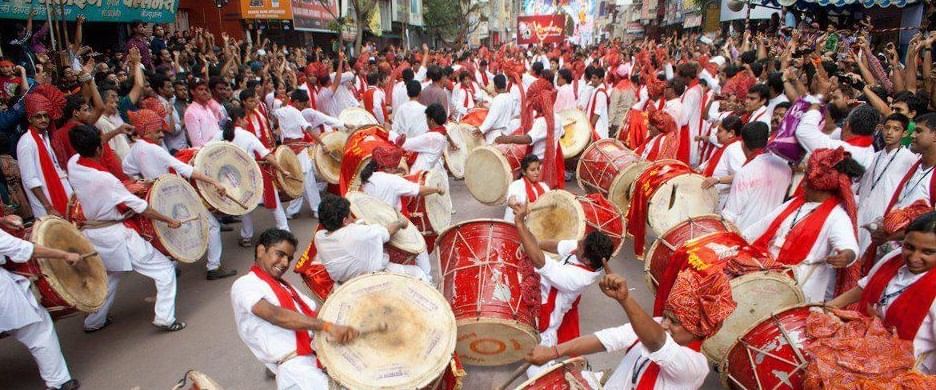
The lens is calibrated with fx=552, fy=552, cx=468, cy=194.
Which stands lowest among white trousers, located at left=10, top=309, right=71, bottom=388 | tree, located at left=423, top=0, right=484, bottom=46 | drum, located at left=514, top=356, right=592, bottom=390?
white trousers, located at left=10, top=309, right=71, bottom=388

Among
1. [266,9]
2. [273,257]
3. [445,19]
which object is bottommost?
[273,257]

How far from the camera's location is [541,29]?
32.1 metres

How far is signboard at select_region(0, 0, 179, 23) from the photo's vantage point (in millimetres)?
9336

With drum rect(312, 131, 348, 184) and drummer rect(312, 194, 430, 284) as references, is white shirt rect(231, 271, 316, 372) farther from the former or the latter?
drum rect(312, 131, 348, 184)

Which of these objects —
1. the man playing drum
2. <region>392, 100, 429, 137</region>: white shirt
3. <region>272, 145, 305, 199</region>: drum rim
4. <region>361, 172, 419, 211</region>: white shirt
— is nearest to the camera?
the man playing drum

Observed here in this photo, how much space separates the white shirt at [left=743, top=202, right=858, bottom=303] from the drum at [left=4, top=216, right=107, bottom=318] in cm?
469

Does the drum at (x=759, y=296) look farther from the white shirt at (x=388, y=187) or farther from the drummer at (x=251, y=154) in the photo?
the drummer at (x=251, y=154)

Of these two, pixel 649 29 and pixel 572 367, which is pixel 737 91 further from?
pixel 649 29

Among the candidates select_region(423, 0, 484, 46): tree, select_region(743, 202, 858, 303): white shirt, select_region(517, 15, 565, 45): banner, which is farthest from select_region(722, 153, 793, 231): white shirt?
select_region(423, 0, 484, 46): tree

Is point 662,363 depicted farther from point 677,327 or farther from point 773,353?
point 773,353

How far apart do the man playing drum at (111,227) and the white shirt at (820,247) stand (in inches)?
182

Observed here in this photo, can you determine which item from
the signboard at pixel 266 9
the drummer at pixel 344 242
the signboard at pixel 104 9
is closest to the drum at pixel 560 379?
the drummer at pixel 344 242

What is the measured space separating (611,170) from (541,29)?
27860 millimetres

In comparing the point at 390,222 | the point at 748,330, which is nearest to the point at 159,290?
the point at 390,222
